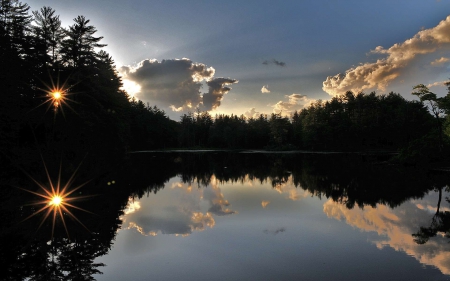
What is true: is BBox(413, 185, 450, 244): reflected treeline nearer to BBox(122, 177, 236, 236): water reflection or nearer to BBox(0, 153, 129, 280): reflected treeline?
BBox(122, 177, 236, 236): water reflection

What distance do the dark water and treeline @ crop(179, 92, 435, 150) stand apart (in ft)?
254

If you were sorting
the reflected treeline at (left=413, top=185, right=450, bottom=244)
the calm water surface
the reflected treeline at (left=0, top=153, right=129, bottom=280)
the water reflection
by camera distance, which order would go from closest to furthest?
the calm water surface < the reflected treeline at (left=0, top=153, right=129, bottom=280) < the reflected treeline at (left=413, top=185, right=450, bottom=244) < the water reflection

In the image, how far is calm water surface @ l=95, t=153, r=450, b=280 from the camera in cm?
840

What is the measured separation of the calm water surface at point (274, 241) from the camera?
27.6ft

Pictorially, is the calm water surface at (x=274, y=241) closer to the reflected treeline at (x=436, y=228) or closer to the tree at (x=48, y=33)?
the reflected treeline at (x=436, y=228)

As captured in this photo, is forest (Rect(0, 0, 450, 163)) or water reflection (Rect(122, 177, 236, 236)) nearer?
water reflection (Rect(122, 177, 236, 236))

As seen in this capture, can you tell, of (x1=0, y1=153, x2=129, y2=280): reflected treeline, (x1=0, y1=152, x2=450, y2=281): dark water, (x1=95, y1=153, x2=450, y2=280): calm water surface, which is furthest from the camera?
(x1=0, y1=153, x2=129, y2=280): reflected treeline

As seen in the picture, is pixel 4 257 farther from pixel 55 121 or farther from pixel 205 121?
pixel 205 121

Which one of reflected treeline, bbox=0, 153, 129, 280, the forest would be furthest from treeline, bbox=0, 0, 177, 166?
reflected treeline, bbox=0, 153, 129, 280

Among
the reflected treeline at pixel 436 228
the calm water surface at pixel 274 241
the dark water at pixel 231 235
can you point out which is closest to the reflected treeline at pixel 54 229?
the dark water at pixel 231 235

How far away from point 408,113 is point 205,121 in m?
83.8

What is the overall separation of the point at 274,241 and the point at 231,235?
6.20 ft

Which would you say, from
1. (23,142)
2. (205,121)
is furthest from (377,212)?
(205,121)

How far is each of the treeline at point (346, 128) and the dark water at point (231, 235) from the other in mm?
77270
